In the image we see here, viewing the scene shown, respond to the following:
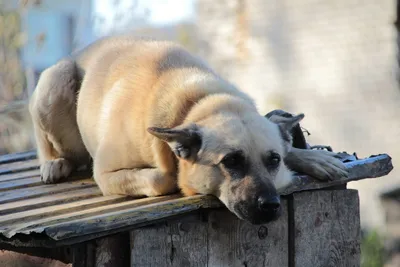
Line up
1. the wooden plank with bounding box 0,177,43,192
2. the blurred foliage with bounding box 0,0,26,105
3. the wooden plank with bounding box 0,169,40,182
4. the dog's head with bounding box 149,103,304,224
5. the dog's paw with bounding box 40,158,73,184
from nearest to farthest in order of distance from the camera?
the dog's head with bounding box 149,103,304,224, the wooden plank with bounding box 0,177,43,192, the dog's paw with bounding box 40,158,73,184, the wooden plank with bounding box 0,169,40,182, the blurred foliage with bounding box 0,0,26,105

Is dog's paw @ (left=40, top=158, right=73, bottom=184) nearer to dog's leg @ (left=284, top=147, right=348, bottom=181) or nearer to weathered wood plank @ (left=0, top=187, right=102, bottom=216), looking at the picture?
weathered wood plank @ (left=0, top=187, right=102, bottom=216)

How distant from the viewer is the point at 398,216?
6980 millimetres

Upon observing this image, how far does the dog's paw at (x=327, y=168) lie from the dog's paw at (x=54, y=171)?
5.12 feet

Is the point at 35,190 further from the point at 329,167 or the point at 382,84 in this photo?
the point at 382,84

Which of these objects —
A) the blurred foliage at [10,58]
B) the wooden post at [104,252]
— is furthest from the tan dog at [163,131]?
the blurred foliage at [10,58]

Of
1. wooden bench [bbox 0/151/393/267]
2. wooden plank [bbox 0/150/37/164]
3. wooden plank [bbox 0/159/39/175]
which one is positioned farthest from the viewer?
wooden plank [bbox 0/150/37/164]

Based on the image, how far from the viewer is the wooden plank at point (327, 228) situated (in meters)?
3.51

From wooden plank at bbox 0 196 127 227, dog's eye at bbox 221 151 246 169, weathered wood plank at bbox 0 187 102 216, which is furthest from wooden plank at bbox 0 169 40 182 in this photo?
dog's eye at bbox 221 151 246 169

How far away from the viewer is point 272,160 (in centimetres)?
326

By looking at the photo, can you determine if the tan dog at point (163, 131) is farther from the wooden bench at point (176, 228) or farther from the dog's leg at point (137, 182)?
the wooden bench at point (176, 228)

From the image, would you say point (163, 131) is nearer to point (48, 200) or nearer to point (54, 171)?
point (48, 200)

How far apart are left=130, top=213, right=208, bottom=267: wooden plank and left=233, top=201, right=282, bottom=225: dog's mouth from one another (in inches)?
8.1

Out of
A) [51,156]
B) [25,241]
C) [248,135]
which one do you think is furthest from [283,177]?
[51,156]

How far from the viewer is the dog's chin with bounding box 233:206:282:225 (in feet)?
9.96
